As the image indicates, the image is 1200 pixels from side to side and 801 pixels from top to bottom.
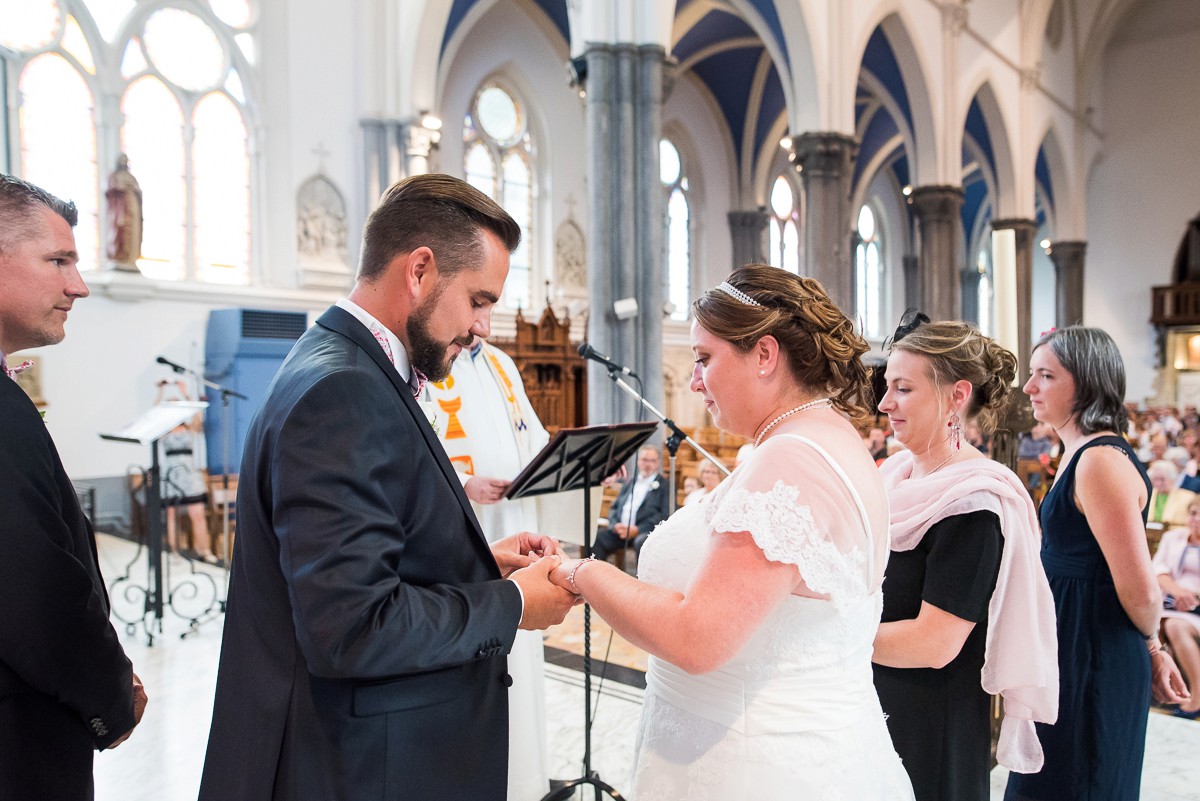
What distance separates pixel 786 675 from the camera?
147 centimetres

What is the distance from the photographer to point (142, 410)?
1011 centimetres

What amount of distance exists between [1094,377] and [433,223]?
1.87m

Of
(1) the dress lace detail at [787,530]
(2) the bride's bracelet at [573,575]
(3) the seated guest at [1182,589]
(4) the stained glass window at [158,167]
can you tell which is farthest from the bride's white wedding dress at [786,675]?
(4) the stained glass window at [158,167]

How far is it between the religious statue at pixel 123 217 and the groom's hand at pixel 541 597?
10245mm

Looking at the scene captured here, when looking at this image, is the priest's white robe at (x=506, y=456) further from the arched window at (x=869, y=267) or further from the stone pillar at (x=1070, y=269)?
the arched window at (x=869, y=267)

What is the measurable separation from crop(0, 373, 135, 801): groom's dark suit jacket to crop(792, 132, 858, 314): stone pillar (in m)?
11.1

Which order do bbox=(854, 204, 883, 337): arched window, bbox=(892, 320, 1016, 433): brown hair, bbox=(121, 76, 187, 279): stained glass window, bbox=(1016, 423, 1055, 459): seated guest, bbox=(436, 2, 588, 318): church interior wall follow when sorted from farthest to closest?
bbox=(854, 204, 883, 337): arched window < bbox=(436, 2, 588, 318): church interior wall < bbox=(1016, 423, 1055, 459): seated guest < bbox=(121, 76, 187, 279): stained glass window < bbox=(892, 320, 1016, 433): brown hair

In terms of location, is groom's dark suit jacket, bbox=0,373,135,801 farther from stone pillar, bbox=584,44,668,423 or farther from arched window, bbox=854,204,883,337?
arched window, bbox=854,204,883,337

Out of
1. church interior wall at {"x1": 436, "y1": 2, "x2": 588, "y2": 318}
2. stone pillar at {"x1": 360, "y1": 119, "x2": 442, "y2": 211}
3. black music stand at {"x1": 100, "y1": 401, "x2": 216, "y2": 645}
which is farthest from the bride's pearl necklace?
church interior wall at {"x1": 436, "y1": 2, "x2": 588, "y2": 318}

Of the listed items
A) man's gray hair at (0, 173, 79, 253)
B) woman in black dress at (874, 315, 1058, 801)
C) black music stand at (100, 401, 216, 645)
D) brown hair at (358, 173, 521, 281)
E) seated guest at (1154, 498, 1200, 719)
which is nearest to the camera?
brown hair at (358, 173, 521, 281)

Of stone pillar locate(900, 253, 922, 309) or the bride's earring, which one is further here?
stone pillar locate(900, 253, 922, 309)

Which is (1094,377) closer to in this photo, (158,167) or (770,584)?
(770,584)

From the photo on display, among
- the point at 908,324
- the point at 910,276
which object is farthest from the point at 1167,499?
the point at 910,276

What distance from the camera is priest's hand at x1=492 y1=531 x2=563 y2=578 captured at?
1.66 metres
